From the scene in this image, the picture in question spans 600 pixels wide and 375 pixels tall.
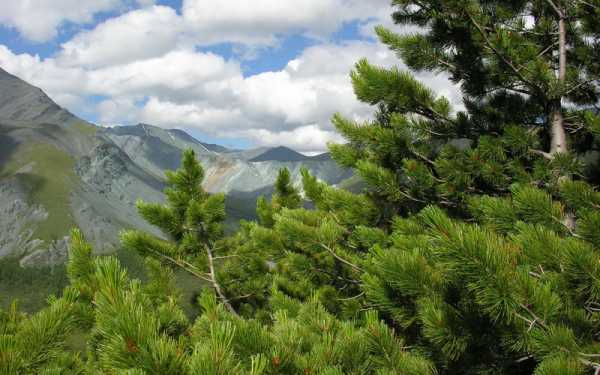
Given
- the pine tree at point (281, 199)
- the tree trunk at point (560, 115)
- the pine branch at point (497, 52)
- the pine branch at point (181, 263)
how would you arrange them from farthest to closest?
the pine tree at point (281, 199)
the pine branch at point (181, 263)
the tree trunk at point (560, 115)
the pine branch at point (497, 52)

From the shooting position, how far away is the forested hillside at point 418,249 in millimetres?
2592

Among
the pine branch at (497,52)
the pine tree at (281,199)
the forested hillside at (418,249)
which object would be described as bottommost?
the pine tree at (281,199)

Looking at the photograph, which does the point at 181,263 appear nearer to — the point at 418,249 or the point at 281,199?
the point at 281,199

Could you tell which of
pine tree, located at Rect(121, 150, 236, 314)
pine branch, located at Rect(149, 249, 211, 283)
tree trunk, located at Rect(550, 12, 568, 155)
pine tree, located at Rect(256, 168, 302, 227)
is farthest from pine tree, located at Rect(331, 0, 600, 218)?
pine tree, located at Rect(256, 168, 302, 227)

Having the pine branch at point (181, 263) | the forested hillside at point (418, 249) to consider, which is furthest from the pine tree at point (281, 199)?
the pine branch at point (181, 263)

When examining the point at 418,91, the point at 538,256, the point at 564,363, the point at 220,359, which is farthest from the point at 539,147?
the point at 220,359

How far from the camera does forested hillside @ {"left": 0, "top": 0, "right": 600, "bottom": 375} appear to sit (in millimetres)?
2592

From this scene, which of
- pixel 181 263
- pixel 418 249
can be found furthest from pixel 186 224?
pixel 418 249

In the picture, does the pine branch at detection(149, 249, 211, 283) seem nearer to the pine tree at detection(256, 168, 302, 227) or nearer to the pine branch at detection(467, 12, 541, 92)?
the pine tree at detection(256, 168, 302, 227)

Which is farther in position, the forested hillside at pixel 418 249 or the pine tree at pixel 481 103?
the pine tree at pixel 481 103

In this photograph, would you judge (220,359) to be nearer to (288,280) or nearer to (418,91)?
(418,91)

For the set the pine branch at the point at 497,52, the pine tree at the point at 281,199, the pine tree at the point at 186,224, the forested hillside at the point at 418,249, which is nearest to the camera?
the forested hillside at the point at 418,249

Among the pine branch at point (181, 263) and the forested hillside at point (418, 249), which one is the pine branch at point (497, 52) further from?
the pine branch at point (181, 263)

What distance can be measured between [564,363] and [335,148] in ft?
22.3
